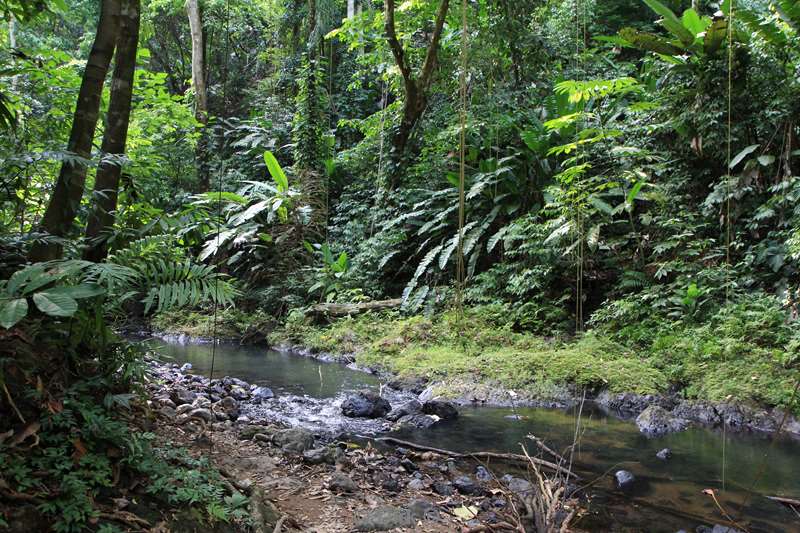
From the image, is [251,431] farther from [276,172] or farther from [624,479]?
[276,172]

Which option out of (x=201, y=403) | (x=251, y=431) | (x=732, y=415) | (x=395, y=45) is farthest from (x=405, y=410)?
(x=395, y=45)

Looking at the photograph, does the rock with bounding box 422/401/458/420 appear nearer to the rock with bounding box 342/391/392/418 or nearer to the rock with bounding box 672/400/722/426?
the rock with bounding box 342/391/392/418

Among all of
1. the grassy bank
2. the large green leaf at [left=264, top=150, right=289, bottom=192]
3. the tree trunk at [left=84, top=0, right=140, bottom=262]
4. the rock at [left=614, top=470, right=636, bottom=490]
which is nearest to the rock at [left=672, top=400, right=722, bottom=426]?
the grassy bank

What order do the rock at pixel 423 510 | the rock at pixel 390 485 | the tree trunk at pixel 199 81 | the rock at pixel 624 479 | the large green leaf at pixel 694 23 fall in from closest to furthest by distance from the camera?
the rock at pixel 423 510
the rock at pixel 390 485
the rock at pixel 624 479
the large green leaf at pixel 694 23
the tree trunk at pixel 199 81

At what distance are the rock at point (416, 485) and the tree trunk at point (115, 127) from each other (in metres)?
2.54

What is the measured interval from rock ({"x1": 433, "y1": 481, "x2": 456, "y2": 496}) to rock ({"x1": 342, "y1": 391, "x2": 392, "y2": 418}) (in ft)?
6.34

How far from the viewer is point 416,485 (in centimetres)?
390

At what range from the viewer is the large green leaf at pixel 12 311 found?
208 centimetres

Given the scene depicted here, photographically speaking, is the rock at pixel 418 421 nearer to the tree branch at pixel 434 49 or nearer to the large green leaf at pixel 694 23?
the large green leaf at pixel 694 23

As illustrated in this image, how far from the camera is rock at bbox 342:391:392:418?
579 centimetres

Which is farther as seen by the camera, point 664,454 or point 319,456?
point 664,454

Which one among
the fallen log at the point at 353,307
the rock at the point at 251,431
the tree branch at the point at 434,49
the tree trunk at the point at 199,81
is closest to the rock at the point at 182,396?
the rock at the point at 251,431

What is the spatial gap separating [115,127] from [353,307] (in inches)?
291

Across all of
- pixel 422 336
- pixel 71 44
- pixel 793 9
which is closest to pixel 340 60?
pixel 71 44
